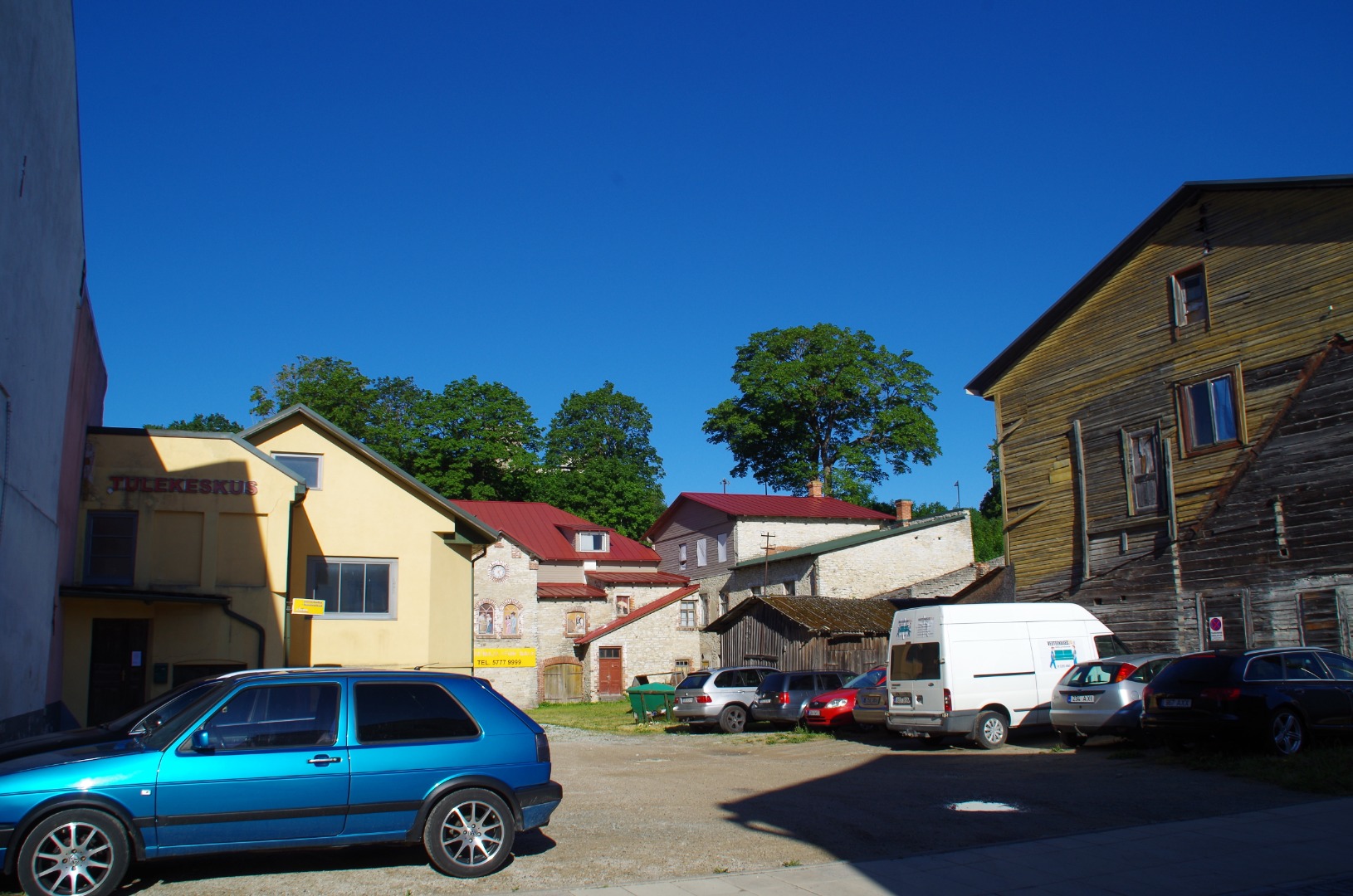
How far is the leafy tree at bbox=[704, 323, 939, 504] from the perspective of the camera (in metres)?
57.9

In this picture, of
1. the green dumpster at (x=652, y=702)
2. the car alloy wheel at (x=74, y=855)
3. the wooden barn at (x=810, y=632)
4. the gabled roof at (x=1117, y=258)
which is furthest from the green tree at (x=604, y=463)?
the car alloy wheel at (x=74, y=855)

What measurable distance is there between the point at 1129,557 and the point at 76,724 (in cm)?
2053

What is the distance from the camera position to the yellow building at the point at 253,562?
60.6 feet

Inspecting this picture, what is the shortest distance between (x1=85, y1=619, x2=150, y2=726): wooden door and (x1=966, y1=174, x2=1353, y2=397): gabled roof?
66.3 feet

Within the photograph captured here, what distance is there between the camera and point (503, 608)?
41812 mm

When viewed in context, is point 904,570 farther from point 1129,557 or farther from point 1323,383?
point 1323,383

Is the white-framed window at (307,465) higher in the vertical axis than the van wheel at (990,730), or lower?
higher

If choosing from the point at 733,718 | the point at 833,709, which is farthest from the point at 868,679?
the point at 733,718

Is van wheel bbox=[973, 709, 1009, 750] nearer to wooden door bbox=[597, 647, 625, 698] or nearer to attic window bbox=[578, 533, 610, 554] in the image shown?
wooden door bbox=[597, 647, 625, 698]

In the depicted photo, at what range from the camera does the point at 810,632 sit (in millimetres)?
30156

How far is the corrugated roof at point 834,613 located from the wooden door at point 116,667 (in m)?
17.6

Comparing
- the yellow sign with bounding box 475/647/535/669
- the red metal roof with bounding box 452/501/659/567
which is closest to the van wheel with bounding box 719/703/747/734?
the yellow sign with bounding box 475/647/535/669

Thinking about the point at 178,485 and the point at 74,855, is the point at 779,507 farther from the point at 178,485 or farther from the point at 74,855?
the point at 74,855

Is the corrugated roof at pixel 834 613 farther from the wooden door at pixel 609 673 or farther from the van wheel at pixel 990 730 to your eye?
the van wheel at pixel 990 730
